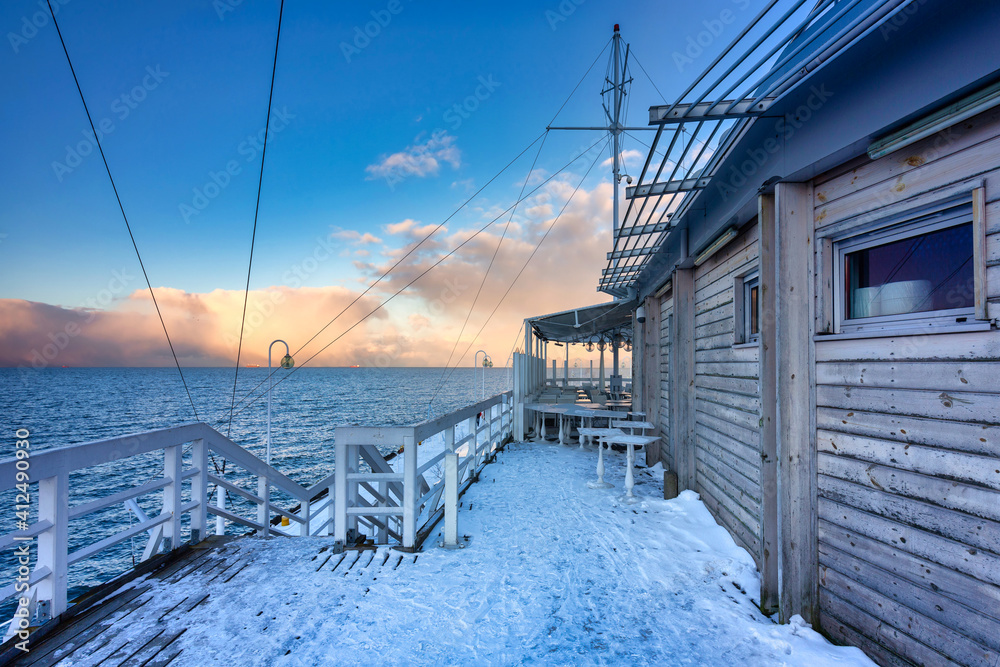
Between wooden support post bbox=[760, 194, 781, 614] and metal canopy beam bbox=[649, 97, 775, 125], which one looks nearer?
metal canopy beam bbox=[649, 97, 775, 125]

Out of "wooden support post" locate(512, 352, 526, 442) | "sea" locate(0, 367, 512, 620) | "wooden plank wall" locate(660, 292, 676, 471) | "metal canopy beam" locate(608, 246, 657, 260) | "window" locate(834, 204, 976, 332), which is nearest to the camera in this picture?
"window" locate(834, 204, 976, 332)

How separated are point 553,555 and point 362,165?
12.9 meters

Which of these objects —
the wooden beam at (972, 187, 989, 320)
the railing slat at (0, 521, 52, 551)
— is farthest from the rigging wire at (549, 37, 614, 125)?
the railing slat at (0, 521, 52, 551)

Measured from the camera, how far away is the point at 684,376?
562 centimetres

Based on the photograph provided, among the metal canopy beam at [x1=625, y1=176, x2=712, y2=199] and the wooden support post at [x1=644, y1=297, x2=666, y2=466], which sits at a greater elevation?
the metal canopy beam at [x1=625, y1=176, x2=712, y2=199]

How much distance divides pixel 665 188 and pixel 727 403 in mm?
2252

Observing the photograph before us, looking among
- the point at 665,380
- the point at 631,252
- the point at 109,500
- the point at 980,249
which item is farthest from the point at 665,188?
the point at 109,500

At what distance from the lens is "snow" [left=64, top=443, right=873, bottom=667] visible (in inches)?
92.4

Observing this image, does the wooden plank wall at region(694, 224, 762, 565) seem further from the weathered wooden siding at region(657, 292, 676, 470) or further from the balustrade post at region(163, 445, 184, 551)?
the balustrade post at region(163, 445, 184, 551)

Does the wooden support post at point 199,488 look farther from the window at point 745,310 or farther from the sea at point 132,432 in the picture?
the window at point 745,310

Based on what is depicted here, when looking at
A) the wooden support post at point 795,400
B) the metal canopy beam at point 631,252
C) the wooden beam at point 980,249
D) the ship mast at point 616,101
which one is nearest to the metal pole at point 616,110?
the ship mast at point 616,101

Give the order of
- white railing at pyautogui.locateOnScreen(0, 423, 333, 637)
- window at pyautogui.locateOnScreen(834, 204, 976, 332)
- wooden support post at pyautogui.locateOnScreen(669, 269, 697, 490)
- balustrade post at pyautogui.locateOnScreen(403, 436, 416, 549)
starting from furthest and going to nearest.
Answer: wooden support post at pyautogui.locateOnScreen(669, 269, 697, 490)
balustrade post at pyautogui.locateOnScreen(403, 436, 416, 549)
white railing at pyautogui.locateOnScreen(0, 423, 333, 637)
window at pyautogui.locateOnScreen(834, 204, 976, 332)

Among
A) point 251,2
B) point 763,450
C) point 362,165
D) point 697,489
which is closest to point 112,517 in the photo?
point 362,165

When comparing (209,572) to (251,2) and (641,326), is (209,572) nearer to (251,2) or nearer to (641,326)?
(251,2)
